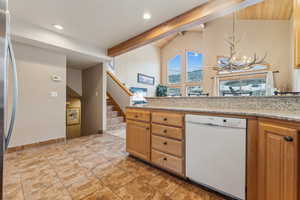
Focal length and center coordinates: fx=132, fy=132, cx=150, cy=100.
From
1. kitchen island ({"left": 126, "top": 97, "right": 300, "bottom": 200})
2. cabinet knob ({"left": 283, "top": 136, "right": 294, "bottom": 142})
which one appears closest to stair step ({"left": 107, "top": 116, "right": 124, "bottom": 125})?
kitchen island ({"left": 126, "top": 97, "right": 300, "bottom": 200})

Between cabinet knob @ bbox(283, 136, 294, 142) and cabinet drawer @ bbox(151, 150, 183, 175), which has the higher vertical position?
cabinet knob @ bbox(283, 136, 294, 142)

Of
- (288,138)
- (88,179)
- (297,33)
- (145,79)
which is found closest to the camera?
(288,138)

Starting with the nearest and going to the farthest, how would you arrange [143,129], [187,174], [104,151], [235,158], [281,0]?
[235,158] → [187,174] → [143,129] → [104,151] → [281,0]

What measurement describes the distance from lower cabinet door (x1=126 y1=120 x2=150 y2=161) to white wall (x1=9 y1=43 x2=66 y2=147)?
198 cm

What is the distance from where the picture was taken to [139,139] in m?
2.11

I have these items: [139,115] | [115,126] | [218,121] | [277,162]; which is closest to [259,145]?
[277,162]

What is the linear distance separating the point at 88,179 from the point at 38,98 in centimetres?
225

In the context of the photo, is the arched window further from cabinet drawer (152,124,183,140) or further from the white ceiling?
cabinet drawer (152,124,183,140)

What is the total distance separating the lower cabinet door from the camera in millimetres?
1985

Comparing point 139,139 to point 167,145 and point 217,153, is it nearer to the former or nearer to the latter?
point 167,145

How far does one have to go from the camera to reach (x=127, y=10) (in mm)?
2182

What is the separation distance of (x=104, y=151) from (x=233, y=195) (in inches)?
83.3

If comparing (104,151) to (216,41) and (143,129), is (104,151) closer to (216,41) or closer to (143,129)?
(143,129)

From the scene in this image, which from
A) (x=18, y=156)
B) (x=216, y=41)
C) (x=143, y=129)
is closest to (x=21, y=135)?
(x=18, y=156)
